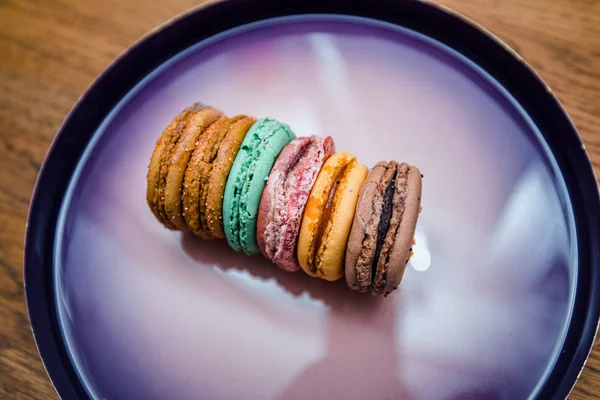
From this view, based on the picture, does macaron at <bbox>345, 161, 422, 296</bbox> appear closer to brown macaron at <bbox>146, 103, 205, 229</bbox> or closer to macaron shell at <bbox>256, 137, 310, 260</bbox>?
macaron shell at <bbox>256, 137, 310, 260</bbox>

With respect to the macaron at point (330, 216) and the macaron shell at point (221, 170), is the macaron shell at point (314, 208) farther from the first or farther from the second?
the macaron shell at point (221, 170)

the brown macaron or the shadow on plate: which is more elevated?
the brown macaron

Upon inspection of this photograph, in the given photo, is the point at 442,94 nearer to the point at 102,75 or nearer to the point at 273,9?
the point at 273,9

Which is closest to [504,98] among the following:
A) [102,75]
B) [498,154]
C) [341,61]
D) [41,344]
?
[498,154]

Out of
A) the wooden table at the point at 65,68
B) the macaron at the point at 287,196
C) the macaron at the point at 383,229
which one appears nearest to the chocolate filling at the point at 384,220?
the macaron at the point at 383,229

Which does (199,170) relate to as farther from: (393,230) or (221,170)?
(393,230)

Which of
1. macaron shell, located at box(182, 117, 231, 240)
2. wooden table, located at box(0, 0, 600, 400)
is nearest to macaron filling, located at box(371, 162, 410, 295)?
macaron shell, located at box(182, 117, 231, 240)
